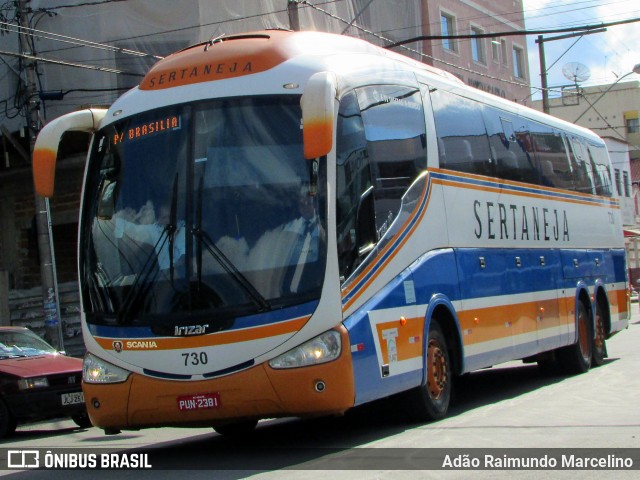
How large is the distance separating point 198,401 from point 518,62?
3693cm

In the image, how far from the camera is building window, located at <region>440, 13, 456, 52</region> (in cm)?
3559

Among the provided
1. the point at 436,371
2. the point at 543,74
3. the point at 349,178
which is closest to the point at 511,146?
the point at 436,371

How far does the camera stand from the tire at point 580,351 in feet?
49.6

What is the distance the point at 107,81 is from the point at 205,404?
15988mm

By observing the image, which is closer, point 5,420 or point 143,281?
point 143,281

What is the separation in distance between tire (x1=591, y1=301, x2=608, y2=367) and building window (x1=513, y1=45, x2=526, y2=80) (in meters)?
26.9

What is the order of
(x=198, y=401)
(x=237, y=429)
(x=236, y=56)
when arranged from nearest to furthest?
1. (x=198, y=401)
2. (x=236, y=56)
3. (x=237, y=429)

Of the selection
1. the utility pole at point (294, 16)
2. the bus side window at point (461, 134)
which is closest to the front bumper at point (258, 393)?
the bus side window at point (461, 134)

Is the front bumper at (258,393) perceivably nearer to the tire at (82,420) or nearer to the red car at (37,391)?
the red car at (37,391)

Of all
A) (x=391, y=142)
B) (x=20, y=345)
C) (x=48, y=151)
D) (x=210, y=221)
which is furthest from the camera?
(x=20, y=345)

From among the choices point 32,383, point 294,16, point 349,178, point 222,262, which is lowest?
point 32,383

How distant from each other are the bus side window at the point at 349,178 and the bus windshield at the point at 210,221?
254 mm

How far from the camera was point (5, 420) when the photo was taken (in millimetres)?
12914

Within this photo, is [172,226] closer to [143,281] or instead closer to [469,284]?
[143,281]
